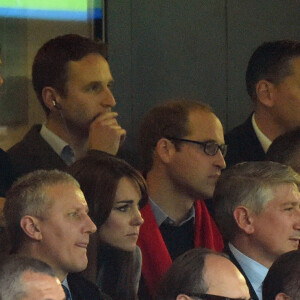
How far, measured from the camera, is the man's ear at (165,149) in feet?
22.0

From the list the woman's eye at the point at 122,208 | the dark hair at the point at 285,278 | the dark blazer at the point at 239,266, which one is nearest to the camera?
the dark hair at the point at 285,278

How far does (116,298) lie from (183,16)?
2.81 meters

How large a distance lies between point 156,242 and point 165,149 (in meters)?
0.61

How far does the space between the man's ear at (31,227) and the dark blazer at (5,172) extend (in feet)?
2.39

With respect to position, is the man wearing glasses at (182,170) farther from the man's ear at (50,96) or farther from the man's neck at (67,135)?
the man's ear at (50,96)

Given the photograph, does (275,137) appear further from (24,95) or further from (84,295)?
(84,295)

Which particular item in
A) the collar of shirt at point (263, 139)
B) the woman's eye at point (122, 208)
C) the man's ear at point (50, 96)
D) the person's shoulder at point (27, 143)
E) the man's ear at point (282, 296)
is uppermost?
the man's ear at point (50, 96)

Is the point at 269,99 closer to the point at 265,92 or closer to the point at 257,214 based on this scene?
the point at 265,92

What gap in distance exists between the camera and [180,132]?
6742 mm

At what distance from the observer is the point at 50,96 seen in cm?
656

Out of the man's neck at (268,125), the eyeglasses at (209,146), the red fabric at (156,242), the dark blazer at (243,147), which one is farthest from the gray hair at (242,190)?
the man's neck at (268,125)

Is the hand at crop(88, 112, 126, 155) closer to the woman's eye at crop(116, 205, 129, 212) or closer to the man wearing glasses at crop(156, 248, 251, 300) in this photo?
the woman's eye at crop(116, 205, 129, 212)

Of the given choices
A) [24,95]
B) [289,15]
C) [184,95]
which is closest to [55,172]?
[24,95]

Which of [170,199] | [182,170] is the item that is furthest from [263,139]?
[170,199]
